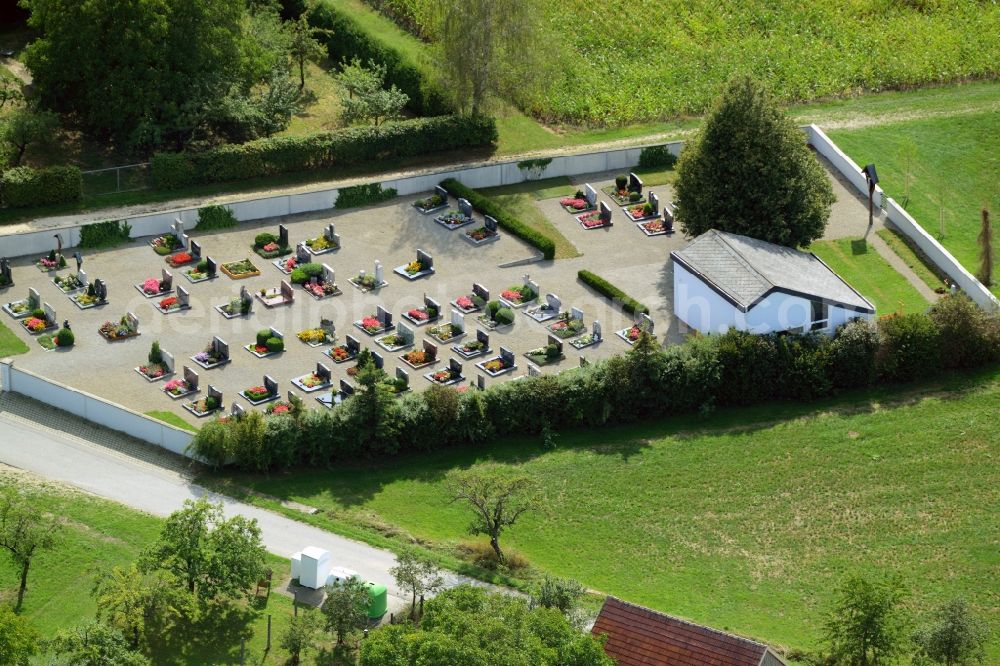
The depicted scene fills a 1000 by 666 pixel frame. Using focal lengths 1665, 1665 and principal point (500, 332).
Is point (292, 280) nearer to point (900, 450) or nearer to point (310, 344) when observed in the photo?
point (310, 344)

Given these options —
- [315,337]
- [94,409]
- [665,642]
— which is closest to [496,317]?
[315,337]

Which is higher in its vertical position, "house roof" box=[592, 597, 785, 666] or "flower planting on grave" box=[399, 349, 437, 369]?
"flower planting on grave" box=[399, 349, 437, 369]

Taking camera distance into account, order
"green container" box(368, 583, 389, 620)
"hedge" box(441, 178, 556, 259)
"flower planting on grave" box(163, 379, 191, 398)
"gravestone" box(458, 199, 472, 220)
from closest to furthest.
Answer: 1. "green container" box(368, 583, 389, 620)
2. "flower planting on grave" box(163, 379, 191, 398)
3. "hedge" box(441, 178, 556, 259)
4. "gravestone" box(458, 199, 472, 220)

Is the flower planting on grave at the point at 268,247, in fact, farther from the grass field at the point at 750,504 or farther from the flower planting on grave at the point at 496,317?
the grass field at the point at 750,504

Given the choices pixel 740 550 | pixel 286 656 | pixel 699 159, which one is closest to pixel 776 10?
pixel 699 159

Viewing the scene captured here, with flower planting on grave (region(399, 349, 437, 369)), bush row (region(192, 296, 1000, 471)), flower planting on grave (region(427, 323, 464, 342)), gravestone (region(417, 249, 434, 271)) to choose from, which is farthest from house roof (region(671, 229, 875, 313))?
flower planting on grave (region(399, 349, 437, 369))

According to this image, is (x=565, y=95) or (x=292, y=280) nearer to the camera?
(x=292, y=280)

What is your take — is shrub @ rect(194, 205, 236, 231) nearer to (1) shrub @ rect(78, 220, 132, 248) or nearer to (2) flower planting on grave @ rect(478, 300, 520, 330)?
(1) shrub @ rect(78, 220, 132, 248)

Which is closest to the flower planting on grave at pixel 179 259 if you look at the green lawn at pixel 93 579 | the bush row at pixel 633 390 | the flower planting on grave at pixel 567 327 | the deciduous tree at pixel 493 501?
the bush row at pixel 633 390
